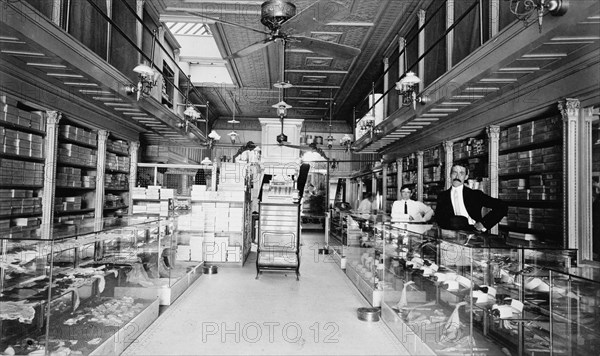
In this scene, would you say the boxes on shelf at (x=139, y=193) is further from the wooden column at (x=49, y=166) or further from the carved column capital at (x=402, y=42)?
the carved column capital at (x=402, y=42)

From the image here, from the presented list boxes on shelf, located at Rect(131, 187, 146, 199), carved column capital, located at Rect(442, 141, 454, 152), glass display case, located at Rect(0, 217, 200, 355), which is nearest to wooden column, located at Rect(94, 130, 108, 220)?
boxes on shelf, located at Rect(131, 187, 146, 199)

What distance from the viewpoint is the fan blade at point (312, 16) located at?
11.6ft

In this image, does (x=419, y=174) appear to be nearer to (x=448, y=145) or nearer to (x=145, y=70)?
(x=448, y=145)

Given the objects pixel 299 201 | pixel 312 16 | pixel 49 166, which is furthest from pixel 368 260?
pixel 49 166

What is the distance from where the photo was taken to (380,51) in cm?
989

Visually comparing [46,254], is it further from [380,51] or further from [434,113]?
[380,51]

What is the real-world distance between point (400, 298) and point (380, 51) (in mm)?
7488

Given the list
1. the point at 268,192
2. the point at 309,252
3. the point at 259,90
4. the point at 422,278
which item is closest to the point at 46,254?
the point at 422,278

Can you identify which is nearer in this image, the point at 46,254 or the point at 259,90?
the point at 46,254

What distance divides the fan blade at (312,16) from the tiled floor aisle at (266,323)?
3007 millimetres

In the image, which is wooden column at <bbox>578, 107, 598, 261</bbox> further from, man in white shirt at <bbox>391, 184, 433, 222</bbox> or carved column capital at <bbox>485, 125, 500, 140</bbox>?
man in white shirt at <bbox>391, 184, 433, 222</bbox>

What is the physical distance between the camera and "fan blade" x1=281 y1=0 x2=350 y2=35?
139 inches

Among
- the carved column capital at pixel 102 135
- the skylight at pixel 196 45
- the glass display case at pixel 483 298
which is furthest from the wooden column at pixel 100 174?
the glass display case at pixel 483 298

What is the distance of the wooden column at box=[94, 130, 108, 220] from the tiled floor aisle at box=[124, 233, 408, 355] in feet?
9.75
